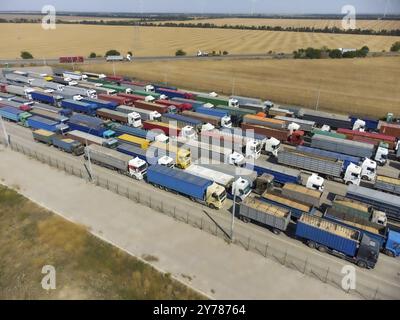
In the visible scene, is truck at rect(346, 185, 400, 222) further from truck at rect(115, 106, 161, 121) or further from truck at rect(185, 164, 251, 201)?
truck at rect(115, 106, 161, 121)

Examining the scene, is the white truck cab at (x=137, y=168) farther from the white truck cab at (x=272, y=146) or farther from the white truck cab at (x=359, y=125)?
the white truck cab at (x=359, y=125)

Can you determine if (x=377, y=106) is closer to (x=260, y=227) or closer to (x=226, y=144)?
(x=226, y=144)

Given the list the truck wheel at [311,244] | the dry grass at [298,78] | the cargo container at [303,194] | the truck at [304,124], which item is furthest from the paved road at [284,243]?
the dry grass at [298,78]

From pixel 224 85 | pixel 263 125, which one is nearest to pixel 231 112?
pixel 263 125

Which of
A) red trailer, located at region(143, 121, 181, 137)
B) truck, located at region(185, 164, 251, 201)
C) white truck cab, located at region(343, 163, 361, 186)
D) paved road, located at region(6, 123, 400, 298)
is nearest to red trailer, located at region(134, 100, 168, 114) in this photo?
red trailer, located at region(143, 121, 181, 137)

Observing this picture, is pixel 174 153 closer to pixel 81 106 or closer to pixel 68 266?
pixel 68 266
